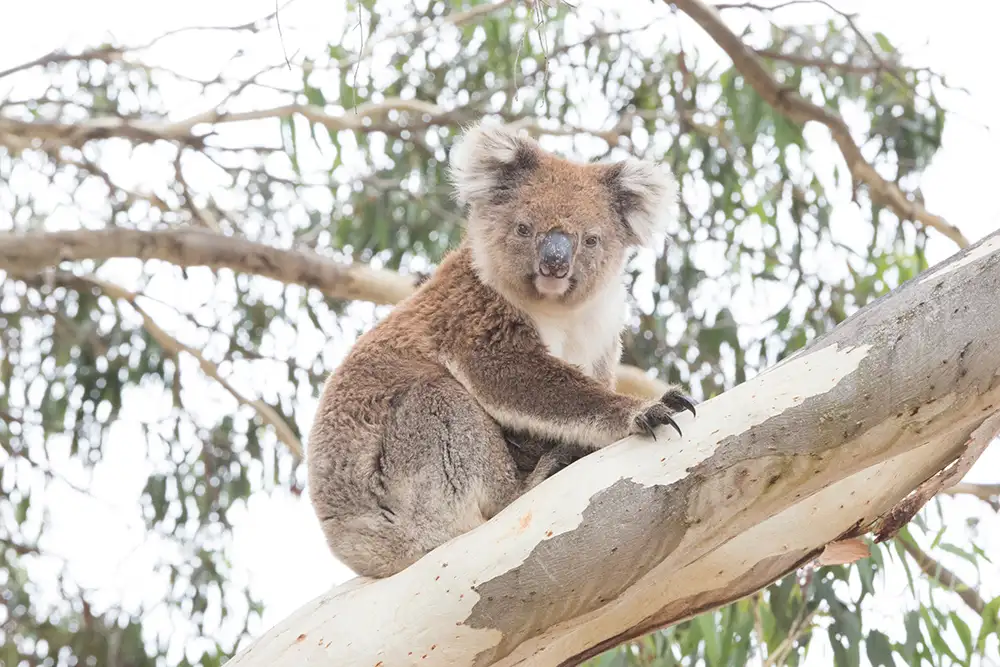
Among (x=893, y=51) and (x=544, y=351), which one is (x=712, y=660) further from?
(x=893, y=51)

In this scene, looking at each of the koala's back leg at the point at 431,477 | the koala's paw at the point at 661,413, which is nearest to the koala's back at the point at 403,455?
the koala's back leg at the point at 431,477

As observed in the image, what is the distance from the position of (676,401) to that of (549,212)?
89cm

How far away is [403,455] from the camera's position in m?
2.47

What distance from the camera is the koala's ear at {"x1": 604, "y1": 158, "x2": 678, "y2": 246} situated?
9.68ft

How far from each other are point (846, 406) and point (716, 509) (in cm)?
27

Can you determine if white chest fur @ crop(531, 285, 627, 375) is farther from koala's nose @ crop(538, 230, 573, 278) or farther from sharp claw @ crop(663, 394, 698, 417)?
sharp claw @ crop(663, 394, 698, 417)

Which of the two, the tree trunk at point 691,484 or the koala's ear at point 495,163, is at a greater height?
the koala's ear at point 495,163

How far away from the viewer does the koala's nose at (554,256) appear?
8.61 ft

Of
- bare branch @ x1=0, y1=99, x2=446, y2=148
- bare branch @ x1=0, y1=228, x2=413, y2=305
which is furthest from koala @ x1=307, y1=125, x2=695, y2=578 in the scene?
bare branch @ x1=0, y1=99, x2=446, y2=148

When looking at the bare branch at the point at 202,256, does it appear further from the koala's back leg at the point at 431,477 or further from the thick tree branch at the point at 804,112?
the koala's back leg at the point at 431,477

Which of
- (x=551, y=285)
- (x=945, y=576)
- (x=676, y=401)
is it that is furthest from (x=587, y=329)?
(x=945, y=576)

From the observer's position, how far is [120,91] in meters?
6.27

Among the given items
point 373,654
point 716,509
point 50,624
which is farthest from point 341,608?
point 50,624

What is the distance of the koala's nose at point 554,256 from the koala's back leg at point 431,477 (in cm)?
35
